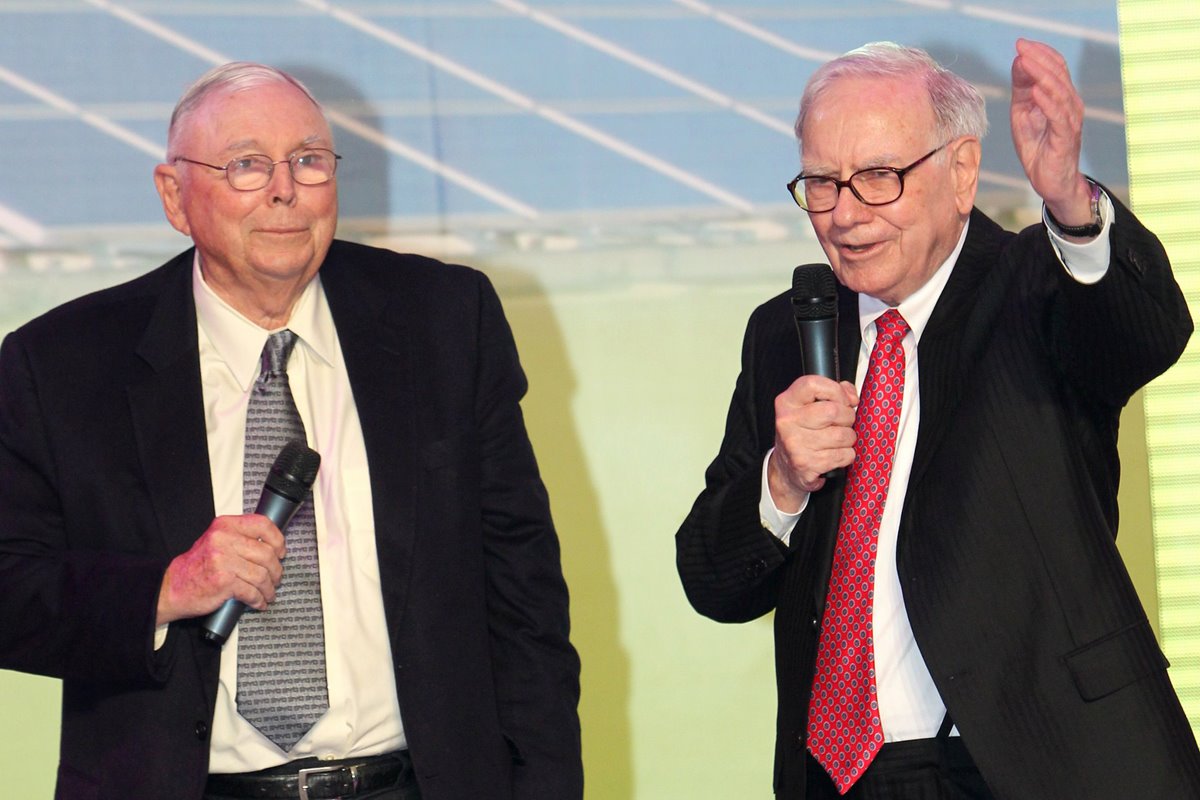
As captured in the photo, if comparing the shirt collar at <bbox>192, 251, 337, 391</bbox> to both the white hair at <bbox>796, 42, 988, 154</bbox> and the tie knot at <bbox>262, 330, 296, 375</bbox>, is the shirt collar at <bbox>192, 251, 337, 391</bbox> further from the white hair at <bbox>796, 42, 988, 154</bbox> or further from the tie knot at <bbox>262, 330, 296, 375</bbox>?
the white hair at <bbox>796, 42, 988, 154</bbox>

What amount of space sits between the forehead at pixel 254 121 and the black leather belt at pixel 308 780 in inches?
39.3

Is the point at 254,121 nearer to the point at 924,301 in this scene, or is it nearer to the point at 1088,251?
the point at 924,301

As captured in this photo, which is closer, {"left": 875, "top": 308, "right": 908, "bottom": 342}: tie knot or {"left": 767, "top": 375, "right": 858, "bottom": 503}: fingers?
{"left": 767, "top": 375, "right": 858, "bottom": 503}: fingers

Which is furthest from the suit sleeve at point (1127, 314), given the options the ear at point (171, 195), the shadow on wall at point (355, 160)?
the shadow on wall at point (355, 160)

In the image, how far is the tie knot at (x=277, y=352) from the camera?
2441 mm

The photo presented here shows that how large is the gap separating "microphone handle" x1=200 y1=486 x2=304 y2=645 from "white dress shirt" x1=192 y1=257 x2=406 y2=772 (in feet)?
0.42

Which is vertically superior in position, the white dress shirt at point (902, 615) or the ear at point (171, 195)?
the ear at point (171, 195)

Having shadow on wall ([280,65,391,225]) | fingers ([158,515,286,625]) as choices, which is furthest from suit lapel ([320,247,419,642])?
shadow on wall ([280,65,391,225])

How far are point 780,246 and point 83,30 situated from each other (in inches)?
66.3

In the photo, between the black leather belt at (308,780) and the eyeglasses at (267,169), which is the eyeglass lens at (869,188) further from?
the black leather belt at (308,780)

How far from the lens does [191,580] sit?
85.8 inches

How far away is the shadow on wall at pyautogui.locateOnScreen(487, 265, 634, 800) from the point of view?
3490mm

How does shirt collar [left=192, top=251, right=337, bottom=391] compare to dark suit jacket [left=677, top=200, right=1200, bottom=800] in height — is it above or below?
above

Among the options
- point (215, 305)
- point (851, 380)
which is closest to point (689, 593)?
point (851, 380)
